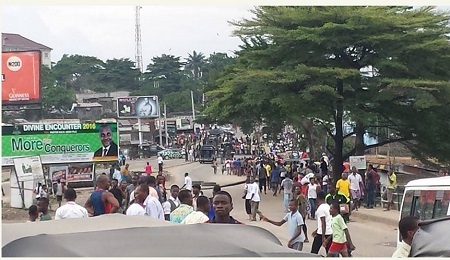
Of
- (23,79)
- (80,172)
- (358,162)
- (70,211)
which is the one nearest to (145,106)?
(23,79)

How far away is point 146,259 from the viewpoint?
3934mm

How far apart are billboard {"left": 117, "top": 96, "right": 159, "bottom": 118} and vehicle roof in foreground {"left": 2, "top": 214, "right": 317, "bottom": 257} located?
62.0 meters

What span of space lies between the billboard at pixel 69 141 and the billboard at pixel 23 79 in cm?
1014

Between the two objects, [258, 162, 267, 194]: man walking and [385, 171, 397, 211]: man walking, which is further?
[258, 162, 267, 194]: man walking

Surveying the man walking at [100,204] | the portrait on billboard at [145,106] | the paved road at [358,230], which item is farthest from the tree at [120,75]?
the man walking at [100,204]

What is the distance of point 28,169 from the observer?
987 inches

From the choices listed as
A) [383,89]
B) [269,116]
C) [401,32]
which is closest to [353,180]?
[383,89]

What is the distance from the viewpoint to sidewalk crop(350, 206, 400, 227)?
1781 centimetres

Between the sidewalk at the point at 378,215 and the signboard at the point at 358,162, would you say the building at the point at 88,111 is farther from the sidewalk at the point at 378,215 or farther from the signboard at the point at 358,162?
the sidewalk at the point at 378,215

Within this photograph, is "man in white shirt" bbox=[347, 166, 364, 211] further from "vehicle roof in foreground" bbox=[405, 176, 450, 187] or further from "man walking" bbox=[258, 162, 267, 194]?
"vehicle roof in foreground" bbox=[405, 176, 450, 187]

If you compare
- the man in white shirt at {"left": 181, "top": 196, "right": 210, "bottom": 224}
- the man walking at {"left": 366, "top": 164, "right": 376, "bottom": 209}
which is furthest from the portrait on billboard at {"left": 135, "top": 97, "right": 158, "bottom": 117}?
the man in white shirt at {"left": 181, "top": 196, "right": 210, "bottom": 224}

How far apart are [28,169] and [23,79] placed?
14.8 meters

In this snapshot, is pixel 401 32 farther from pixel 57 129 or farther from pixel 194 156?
pixel 194 156

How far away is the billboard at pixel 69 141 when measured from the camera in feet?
92.0
